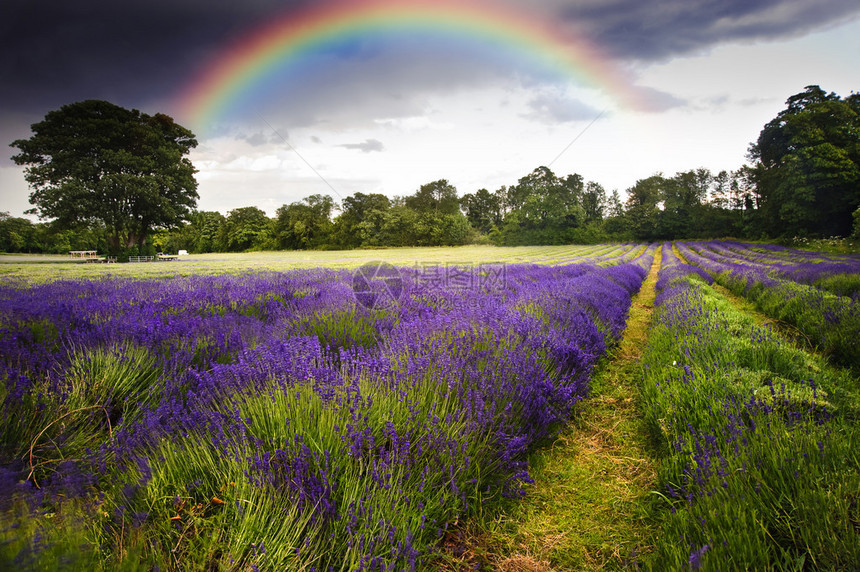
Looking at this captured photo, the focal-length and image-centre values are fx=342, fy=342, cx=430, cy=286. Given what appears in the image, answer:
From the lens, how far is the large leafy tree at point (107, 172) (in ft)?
31.8

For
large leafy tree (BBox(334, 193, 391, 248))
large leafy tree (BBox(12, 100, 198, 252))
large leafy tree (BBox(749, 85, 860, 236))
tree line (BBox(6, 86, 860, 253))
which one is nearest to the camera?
large leafy tree (BBox(12, 100, 198, 252))

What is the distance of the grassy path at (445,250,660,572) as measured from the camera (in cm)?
167

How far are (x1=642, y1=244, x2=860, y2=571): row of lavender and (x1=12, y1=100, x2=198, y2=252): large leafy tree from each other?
1284cm

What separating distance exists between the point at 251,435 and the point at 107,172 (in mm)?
18016

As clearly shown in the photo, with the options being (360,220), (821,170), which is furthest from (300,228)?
(821,170)

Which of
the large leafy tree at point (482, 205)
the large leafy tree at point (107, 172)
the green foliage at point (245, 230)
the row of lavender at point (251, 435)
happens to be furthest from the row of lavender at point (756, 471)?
the large leafy tree at point (482, 205)

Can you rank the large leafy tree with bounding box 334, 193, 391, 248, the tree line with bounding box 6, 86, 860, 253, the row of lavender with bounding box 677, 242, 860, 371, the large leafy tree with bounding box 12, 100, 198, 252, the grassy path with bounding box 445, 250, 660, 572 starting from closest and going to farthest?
the grassy path with bounding box 445, 250, 660, 572, the row of lavender with bounding box 677, 242, 860, 371, the large leafy tree with bounding box 12, 100, 198, 252, the tree line with bounding box 6, 86, 860, 253, the large leafy tree with bounding box 334, 193, 391, 248

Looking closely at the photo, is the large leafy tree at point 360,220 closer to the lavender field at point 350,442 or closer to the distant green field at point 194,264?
the distant green field at point 194,264

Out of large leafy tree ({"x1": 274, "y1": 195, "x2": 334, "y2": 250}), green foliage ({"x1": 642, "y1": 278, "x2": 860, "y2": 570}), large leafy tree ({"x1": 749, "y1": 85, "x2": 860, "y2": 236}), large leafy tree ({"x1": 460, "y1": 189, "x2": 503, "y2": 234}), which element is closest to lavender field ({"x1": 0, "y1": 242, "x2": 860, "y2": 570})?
green foliage ({"x1": 642, "y1": 278, "x2": 860, "y2": 570})

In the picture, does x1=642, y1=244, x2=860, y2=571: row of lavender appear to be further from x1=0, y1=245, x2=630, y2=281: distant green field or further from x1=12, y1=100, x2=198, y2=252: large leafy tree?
x1=12, y1=100, x2=198, y2=252: large leafy tree

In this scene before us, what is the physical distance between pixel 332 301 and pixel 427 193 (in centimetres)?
6475

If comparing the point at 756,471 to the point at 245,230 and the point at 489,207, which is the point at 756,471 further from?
the point at 489,207

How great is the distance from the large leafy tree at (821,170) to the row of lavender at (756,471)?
39.8m

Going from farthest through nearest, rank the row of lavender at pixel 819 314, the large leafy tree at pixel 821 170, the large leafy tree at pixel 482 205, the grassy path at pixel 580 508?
the large leafy tree at pixel 482 205 < the large leafy tree at pixel 821 170 < the row of lavender at pixel 819 314 < the grassy path at pixel 580 508
